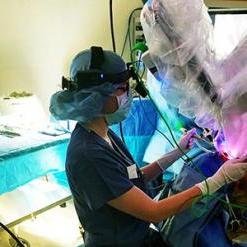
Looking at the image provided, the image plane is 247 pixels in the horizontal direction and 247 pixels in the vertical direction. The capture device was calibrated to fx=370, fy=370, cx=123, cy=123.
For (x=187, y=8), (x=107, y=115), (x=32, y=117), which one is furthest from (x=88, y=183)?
(x=32, y=117)

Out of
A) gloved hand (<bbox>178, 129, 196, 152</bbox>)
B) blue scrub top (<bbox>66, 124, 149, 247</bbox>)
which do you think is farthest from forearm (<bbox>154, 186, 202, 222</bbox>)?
gloved hand (<bbox>178, 129, 196, 152</bbox>)

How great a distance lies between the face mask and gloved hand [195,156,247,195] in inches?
13.3

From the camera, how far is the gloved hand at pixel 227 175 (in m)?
1.06

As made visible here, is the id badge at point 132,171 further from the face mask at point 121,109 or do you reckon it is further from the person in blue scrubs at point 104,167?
the face mask at point 121,109

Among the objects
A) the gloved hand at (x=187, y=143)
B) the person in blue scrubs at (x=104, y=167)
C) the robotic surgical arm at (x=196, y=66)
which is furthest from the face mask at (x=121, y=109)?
the gloved hand at (x=187, y=143)

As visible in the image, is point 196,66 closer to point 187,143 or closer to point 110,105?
point 110,105

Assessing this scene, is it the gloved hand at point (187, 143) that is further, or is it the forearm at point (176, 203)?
the gloved hand at point (187, 143)

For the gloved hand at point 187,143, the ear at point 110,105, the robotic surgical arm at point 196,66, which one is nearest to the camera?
the robotic surgical arm at point 196,66

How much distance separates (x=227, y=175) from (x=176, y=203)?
0.57ft

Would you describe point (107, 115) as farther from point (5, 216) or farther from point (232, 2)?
point (232, 2)

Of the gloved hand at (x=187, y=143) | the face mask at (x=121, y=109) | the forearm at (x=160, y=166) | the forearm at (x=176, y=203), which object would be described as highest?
the face mask at (x=121, y=109)

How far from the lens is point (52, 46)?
2.53m

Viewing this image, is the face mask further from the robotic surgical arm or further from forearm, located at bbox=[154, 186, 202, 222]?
forearm, located at bbox=[154, 186, 202, 222]

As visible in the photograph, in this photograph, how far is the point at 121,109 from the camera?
121 centimetres
